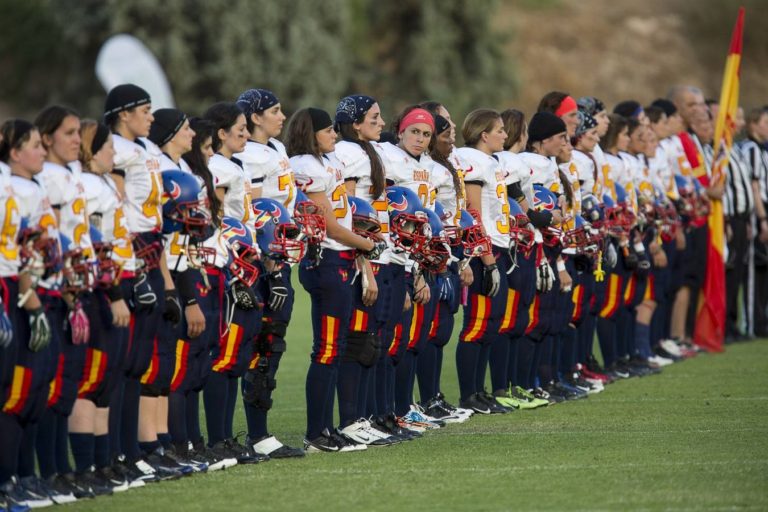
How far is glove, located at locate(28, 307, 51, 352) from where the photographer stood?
697cm

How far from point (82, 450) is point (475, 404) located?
151 inches

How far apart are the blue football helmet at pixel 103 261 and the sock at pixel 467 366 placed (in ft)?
12.6

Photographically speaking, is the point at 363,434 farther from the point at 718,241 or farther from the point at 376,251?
the point at 718,241

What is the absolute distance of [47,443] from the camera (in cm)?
742

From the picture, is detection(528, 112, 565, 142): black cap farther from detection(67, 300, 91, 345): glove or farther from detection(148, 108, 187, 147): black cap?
detection(67, 300, 91, 345): glove

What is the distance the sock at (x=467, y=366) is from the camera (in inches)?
424

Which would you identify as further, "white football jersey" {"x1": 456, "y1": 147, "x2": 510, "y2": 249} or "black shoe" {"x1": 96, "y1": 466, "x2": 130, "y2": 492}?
"white football jersey" {"x1": 456, "y1": 147, "x2": 510, "y2": 249}

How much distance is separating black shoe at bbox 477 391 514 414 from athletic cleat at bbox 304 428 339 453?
6.46 feet

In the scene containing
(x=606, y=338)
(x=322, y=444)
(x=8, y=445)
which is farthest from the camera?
(x=606, y=338)

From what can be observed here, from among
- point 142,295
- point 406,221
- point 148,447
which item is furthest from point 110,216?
point 406,221

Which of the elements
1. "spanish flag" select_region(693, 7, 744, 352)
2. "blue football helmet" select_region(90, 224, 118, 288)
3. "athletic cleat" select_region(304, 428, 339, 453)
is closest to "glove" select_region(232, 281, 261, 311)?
"blue football helmet" select_region(90, 224, 118, 288)

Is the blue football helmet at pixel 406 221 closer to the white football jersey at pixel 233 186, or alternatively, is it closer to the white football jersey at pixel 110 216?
the white football jersey at pixel 233 186

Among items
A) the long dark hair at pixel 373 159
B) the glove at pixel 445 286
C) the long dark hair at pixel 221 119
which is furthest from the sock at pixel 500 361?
the long dark hair at pixel 221 119

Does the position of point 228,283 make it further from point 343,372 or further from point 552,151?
point 552,151
